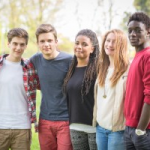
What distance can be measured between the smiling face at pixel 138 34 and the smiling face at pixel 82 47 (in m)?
0.73

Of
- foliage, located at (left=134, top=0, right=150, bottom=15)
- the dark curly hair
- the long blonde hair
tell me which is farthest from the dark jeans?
foliage, located at (left=134, top=0, right=150, bottom=15)

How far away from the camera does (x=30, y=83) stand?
371 centimetres

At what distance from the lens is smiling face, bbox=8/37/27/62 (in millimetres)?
3656

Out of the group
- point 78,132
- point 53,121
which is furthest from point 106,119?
point 53,121

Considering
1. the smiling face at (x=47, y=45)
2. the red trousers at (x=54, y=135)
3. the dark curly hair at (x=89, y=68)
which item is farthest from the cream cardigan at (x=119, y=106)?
the smiling face at (x=47, y=45)

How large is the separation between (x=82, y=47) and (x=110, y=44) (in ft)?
1.27

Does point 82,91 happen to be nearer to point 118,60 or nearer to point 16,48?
point 118,60

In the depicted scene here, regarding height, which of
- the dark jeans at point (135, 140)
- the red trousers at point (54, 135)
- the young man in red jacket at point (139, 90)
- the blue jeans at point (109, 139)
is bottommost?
the red trousers at point (54, 135)

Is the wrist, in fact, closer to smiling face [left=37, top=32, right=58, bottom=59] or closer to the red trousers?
the red trousers

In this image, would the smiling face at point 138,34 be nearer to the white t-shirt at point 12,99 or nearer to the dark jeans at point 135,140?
the dark jeans at point 135,140

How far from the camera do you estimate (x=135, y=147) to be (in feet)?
8.79

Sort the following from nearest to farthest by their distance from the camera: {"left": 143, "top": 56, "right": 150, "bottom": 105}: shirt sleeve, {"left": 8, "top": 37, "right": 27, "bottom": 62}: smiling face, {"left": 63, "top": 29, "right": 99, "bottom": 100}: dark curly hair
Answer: {"left": 143, "top": 56, "right": 150, "bottom": 105}: shirt sleeve
{"left": 63, "top": 29, "right": 99, "bottom": 100}: dark curly hair
{"left": 8, "top": 37, "right": 27, "bottom": 62}: smiling face

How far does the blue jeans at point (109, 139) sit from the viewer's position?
2.95 m

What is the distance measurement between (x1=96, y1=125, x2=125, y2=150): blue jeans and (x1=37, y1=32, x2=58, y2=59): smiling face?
1082mm
